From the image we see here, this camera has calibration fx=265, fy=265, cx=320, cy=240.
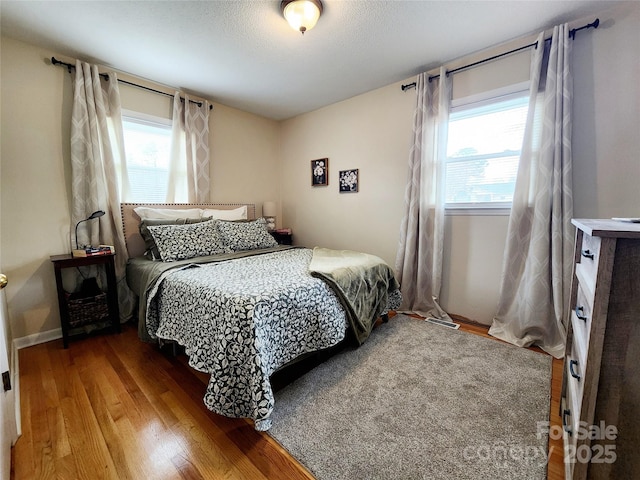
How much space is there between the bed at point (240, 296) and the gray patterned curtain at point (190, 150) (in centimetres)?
24

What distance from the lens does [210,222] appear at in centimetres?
278

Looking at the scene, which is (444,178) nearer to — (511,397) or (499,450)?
(511,397)

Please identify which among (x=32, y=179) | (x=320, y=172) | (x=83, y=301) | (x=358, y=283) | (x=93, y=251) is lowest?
(x=83, y=301)

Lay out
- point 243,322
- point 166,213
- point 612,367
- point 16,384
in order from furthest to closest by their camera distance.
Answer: point 166,213, point 16,384, point 243,322, point 612,367

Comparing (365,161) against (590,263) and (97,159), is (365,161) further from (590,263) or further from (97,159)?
(97,159)

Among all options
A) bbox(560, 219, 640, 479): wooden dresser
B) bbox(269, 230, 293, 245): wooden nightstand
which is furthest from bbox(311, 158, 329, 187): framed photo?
bbox(560, 219, 640, 479): wooden dresser

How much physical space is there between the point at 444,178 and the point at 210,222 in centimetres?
242

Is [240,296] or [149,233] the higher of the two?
[149,233]

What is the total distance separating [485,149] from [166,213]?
326 cm

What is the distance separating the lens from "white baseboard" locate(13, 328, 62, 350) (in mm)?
2203

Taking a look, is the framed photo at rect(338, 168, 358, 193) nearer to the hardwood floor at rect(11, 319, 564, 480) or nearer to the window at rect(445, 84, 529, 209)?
the window at rect(445, 84, 529, 209)

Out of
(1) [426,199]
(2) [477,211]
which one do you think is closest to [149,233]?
(1) [426,199]

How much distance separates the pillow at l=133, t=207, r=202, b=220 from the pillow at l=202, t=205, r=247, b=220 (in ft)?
0.33

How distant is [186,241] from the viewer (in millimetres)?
2471
